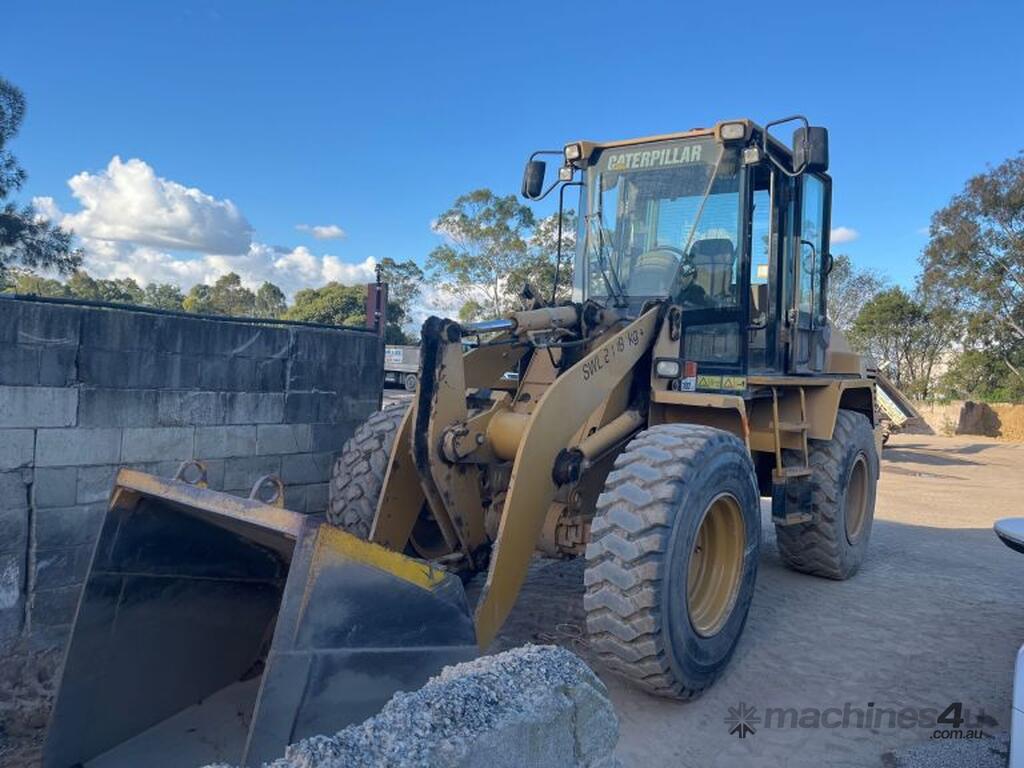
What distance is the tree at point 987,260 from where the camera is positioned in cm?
2694

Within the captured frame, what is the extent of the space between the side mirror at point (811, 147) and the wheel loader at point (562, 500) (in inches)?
0.5

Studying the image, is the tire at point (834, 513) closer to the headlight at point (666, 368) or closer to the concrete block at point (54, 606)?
the headlight at point (666, 368)

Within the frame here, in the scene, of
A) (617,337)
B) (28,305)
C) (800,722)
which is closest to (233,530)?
(28,305)

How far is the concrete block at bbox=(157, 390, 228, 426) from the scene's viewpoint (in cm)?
479

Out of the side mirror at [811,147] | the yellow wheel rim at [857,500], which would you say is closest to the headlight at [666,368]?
the side mirror at [811,147]

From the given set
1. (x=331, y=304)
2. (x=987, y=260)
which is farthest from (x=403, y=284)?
(x=987, y=260)

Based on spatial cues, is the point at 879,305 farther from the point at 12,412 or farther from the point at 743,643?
the point at 12,412

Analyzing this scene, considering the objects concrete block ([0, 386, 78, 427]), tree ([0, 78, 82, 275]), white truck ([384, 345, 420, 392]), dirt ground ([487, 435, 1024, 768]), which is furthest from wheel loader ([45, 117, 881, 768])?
white truck ([384, 345, 420, 392])

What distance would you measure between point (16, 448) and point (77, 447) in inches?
11.8

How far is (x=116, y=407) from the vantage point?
14.9 ft

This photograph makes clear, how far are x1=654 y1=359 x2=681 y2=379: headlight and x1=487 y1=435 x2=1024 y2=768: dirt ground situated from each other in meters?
1.63

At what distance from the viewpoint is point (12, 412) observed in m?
4.12

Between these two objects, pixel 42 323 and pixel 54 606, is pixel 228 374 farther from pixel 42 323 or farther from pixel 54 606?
pixel 54 606

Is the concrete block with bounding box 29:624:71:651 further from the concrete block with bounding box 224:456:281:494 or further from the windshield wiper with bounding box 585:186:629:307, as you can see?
the windshield wiper with bounding box 585:186:629:307
